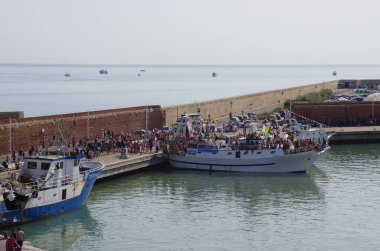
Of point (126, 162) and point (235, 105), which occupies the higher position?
point (235, 105)

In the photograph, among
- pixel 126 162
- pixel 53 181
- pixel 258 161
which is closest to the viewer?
pixel 53 181

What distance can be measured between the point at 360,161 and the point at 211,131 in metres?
11.2

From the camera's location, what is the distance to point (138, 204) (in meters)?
34.0

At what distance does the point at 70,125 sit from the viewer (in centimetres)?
4522

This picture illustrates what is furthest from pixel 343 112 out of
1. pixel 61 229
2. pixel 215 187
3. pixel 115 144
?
pixel 61 229

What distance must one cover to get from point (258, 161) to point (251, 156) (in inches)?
22.3

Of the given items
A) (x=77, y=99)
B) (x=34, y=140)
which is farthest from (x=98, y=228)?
(x=77, y=99)

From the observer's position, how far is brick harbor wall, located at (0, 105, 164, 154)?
40531 millimetres

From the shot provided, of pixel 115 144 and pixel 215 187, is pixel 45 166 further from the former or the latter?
pixel 115 144

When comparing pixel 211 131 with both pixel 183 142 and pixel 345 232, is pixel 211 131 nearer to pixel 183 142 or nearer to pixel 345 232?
Result: pixel 183 142

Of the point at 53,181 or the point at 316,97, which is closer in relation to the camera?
the point at 53,181

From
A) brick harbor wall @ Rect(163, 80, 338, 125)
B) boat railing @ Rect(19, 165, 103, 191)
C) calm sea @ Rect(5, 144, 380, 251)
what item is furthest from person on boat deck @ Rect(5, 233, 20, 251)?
brick harbor wall @ Rect(163, 80, 338, 125)

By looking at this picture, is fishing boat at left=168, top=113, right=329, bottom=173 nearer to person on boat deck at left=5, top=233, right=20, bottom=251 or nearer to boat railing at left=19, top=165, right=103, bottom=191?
boat railing at left=19, top=165, right=103, bottom=191

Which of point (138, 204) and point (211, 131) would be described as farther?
point (211, 131)
